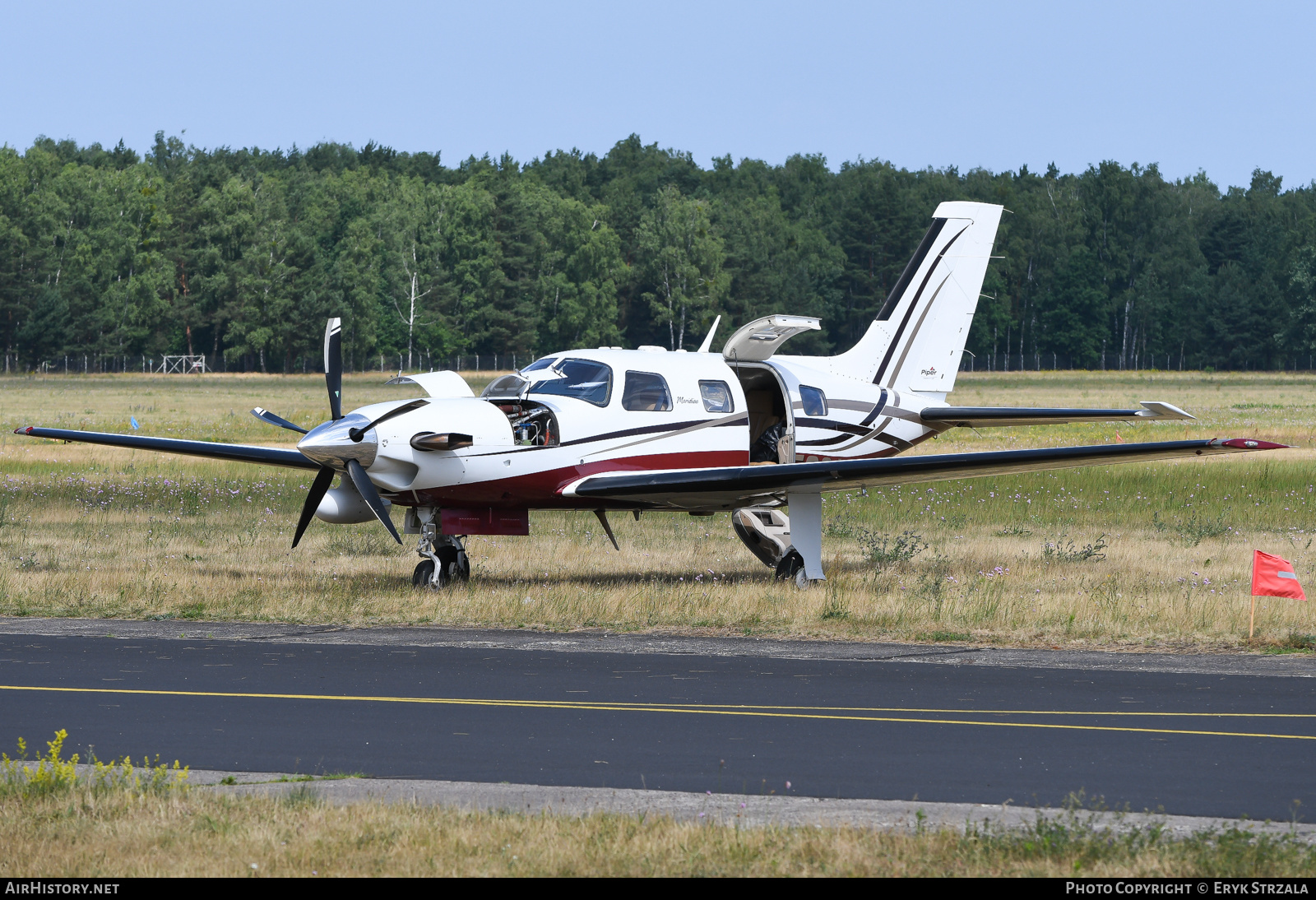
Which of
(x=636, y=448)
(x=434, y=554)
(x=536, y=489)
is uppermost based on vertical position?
(x=636, y=448)

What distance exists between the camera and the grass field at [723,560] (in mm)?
15758

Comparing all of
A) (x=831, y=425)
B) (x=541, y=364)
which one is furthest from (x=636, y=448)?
(x=831, y=425)

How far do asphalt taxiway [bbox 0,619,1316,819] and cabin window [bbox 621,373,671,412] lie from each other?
13.2 feet

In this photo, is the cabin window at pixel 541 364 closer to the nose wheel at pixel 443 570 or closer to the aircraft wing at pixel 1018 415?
the nose wheel at pixel 443 570

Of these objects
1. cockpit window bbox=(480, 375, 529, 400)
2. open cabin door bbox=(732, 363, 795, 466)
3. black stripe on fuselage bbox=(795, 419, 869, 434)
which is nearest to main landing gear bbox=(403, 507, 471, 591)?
cockpit window bbox=(480, 375, 529, 400)

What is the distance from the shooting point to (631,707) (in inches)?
436

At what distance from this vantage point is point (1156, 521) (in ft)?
82.6

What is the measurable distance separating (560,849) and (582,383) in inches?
459

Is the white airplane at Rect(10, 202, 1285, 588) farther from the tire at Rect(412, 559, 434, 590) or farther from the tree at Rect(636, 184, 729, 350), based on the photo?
the tree at Rect(636, 184, 729, 350)

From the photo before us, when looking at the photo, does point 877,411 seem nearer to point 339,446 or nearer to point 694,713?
point 339,446

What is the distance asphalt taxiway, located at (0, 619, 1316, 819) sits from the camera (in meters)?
8.70

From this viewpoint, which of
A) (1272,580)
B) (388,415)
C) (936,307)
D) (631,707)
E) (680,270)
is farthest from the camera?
(680,270)

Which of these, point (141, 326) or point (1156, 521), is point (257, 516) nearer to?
point (1156, 521)

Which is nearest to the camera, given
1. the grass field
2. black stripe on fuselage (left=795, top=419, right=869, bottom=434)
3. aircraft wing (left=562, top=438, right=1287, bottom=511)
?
the grass field
